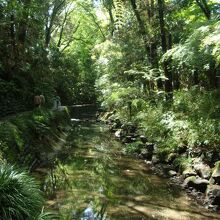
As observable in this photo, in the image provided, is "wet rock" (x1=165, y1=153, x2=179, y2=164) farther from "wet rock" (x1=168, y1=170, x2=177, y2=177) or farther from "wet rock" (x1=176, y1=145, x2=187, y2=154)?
"wet rock" (x1=168, y1=170, x2=177, y2=177)

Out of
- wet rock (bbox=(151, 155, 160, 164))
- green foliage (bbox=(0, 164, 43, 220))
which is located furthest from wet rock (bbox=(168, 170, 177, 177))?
green foliage (bbox=(0, 164, 43, 220))

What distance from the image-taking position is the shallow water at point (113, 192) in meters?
7.48

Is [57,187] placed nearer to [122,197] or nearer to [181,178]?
[122,197]

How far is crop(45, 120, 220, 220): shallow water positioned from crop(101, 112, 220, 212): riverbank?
Answer: 0.29m

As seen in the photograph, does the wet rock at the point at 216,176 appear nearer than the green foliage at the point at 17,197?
No

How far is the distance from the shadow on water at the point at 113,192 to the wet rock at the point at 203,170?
0.76m

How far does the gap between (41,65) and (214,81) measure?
31.4ft

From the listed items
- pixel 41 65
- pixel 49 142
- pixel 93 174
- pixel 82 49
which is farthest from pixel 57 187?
pixel 82 49

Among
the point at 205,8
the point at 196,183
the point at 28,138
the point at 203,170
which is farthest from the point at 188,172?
the point at 205,8

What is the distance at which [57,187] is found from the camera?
909 cm

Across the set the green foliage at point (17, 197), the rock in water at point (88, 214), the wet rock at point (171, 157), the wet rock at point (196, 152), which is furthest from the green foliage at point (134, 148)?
Answer: the green foliage at point (17, 197)

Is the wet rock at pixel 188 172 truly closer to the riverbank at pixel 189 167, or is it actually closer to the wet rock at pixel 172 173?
the riverbank at pixel 189 167

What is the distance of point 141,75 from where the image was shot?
1972 centimetres

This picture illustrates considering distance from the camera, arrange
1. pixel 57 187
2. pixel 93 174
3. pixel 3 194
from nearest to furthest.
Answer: pixel 3 194
pixel 57 187
pixel 93 174
